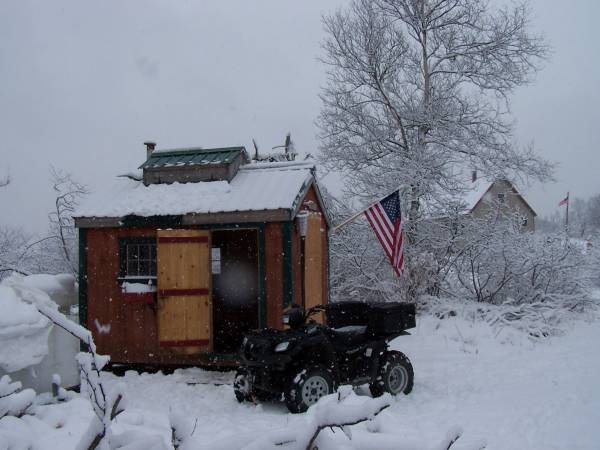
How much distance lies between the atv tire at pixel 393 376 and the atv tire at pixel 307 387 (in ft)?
2.62

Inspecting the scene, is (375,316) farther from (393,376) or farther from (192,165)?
(192,165)

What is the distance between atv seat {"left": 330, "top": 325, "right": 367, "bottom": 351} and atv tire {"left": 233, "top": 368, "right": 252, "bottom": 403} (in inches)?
46.4

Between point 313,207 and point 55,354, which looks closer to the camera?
point 55,354

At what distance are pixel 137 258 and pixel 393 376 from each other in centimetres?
487

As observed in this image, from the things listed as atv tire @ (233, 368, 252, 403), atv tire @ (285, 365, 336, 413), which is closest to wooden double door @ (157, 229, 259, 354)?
atv tire @ (233, 368, 252, 403)

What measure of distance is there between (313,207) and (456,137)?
7.15 meters

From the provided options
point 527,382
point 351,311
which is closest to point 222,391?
point 351,311

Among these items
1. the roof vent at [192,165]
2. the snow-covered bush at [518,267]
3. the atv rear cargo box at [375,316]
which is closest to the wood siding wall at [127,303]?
the atv rear cargo box at [375,316]

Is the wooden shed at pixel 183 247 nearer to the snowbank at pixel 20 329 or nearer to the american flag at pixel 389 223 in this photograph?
the american flag at pixel 389 223

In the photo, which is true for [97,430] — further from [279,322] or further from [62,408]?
[279,322]

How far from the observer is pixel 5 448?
2.03 m

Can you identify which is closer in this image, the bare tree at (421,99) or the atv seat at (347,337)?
the atv seat at (347,337)

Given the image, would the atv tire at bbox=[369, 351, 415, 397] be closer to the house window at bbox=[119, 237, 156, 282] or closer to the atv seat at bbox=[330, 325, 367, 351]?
the atv seat at bbox=[330, 325, 367, 351]

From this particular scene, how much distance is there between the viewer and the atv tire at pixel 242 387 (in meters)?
6.68
